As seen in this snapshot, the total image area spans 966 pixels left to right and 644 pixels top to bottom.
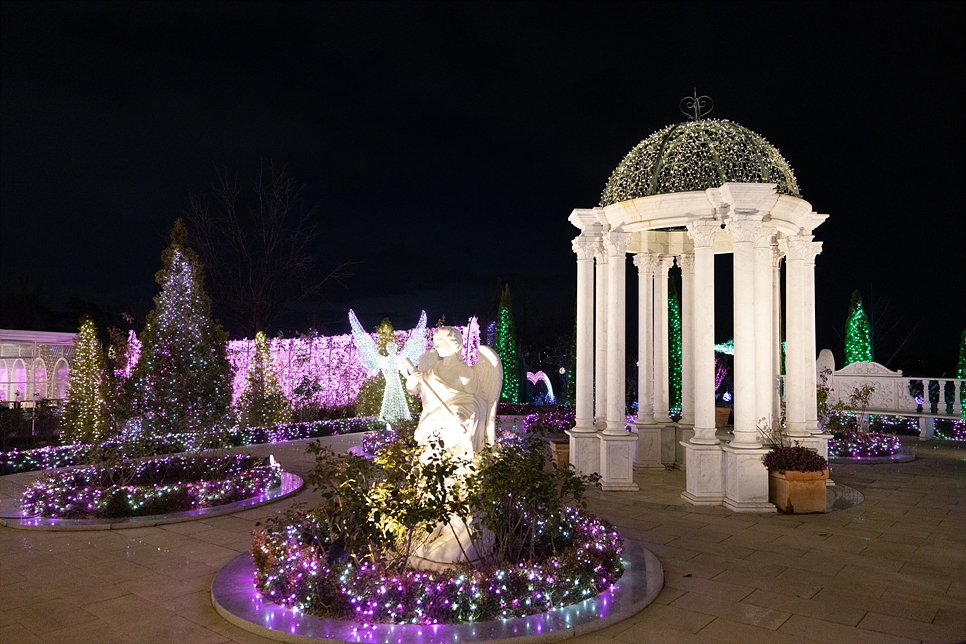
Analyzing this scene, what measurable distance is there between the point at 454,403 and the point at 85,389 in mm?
14045

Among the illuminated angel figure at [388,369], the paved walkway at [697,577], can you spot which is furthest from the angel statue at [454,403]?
the illuminated angel figure at [388,369]

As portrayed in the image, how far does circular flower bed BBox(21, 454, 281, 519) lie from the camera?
8.74 meters

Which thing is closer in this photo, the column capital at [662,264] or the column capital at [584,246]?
the column capital at [584,246]

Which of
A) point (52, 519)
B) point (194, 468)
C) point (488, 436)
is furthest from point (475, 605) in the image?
point (194, 468)

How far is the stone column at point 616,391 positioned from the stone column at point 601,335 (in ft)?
0.47

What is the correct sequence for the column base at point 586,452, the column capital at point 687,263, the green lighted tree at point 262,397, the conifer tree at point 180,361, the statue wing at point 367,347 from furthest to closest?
the green lighted tree at point 262,397 → the statue wing at point 367,347 → the column capital at point 687,263 → the conifer tree at point 180,361 → the column base at point 586,452

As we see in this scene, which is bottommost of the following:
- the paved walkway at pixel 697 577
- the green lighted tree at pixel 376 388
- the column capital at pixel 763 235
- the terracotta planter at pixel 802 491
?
the paved walkway at pixel 697 577

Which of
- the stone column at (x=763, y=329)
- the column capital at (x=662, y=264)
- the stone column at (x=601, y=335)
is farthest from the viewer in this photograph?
the column capital at (x=662, y=264)

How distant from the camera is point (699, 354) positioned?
9.78m

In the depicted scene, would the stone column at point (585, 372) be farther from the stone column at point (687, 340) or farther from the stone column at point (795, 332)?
the stone column at point (795, 332)

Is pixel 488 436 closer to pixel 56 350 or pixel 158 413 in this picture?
pixel 158 413

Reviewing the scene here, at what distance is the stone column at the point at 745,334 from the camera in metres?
9.34

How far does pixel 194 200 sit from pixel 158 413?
1660cm

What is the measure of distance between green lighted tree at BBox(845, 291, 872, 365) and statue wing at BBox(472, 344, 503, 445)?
887 inches
